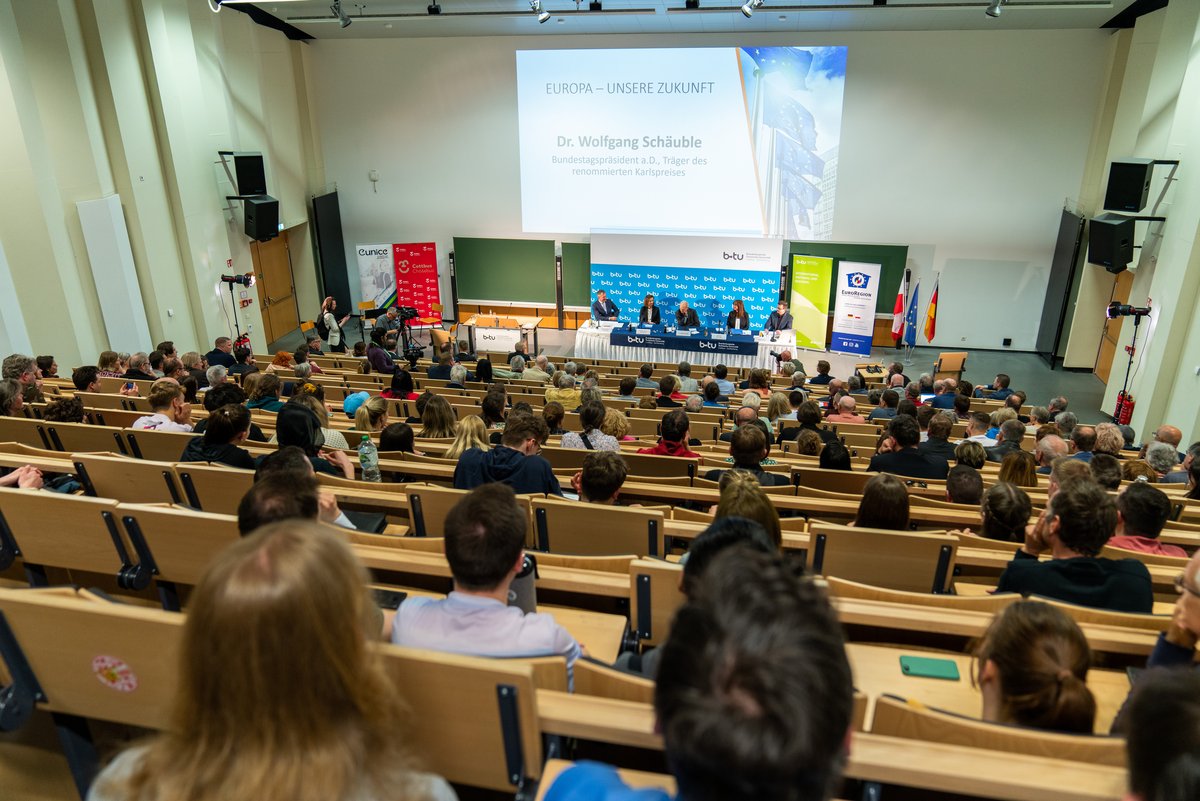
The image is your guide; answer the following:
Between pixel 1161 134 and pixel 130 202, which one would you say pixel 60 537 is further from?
pixel 1161 134

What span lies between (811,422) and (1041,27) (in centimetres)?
1025

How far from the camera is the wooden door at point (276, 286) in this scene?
14.5 meters

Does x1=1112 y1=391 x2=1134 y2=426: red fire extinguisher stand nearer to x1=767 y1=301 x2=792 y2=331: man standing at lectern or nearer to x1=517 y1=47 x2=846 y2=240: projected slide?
x1=767 y1=301 x2=792 y2=331: man standing at lectern

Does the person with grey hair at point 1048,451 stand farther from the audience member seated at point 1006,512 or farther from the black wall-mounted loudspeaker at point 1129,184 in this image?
the black wall-mounted loudspeaker at point 1129,184

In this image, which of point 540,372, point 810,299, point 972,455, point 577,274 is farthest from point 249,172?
point 972,455

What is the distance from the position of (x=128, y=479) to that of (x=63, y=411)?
1.93 meters

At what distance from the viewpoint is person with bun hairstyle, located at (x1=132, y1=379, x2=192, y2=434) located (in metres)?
5.37

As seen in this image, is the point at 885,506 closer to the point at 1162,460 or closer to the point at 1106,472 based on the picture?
the point at 1106,472

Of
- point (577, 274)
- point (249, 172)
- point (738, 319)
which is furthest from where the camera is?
point (577, 274)

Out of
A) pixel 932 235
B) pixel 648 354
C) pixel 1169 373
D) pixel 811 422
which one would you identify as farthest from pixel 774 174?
pixel 811 422

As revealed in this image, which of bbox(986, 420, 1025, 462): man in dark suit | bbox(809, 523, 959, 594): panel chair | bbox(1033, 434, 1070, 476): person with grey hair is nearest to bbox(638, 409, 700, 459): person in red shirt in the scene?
bbox(809, 523, 959, 594): panel chair

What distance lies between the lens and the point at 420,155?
15578 millimetres

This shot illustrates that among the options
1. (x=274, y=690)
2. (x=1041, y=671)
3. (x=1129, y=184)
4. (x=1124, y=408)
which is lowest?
(x=1124, y=408)

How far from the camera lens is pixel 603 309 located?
563 inches
